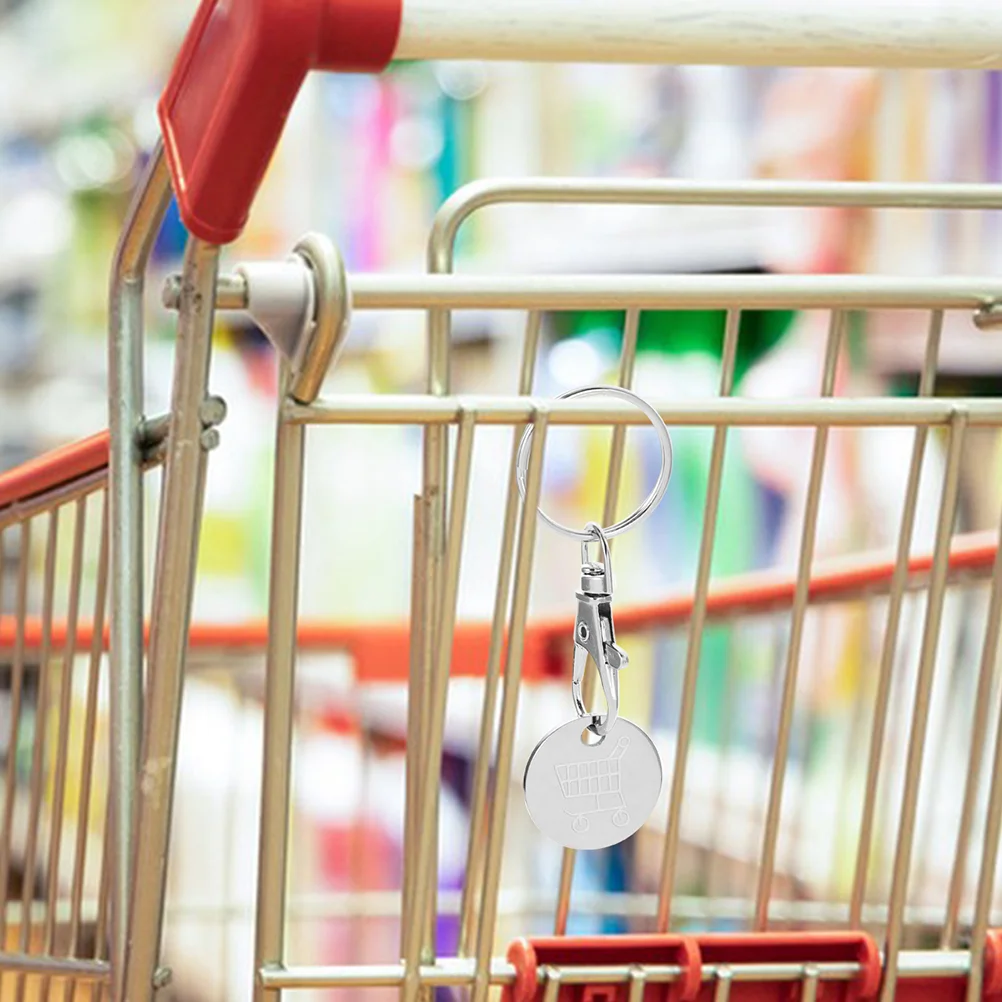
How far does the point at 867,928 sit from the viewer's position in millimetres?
1974

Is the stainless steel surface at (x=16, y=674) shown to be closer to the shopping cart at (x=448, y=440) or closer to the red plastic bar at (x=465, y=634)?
the shopping cart at (x=448, y=440)

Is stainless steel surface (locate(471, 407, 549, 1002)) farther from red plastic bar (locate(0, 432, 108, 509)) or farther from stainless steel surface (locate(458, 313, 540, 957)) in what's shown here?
red plastic bar (locate(0, 432, 108, 509))

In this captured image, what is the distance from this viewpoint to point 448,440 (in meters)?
0.94

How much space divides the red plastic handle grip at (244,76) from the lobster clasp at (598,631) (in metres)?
0.25

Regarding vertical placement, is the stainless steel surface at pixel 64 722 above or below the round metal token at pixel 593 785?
above

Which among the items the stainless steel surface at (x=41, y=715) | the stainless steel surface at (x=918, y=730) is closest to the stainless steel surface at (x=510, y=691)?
the stainless steel surface at (x=918, y=730)

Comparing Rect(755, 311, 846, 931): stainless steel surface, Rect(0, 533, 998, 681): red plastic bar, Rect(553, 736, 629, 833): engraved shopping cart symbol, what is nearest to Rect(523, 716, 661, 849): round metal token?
Rect(553, 736, 629, 833): engraved shopping cart symbol

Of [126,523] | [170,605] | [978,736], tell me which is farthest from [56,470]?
[978,736]

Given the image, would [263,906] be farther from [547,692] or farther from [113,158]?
[113,158]

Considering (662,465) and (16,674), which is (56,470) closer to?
(16,674)

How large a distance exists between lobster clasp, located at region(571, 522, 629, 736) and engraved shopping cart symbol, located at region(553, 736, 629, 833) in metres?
0.02

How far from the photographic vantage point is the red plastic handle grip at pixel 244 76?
71 centimetres

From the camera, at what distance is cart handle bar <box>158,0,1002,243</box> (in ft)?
2.34

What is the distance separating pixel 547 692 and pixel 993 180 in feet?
2.91
